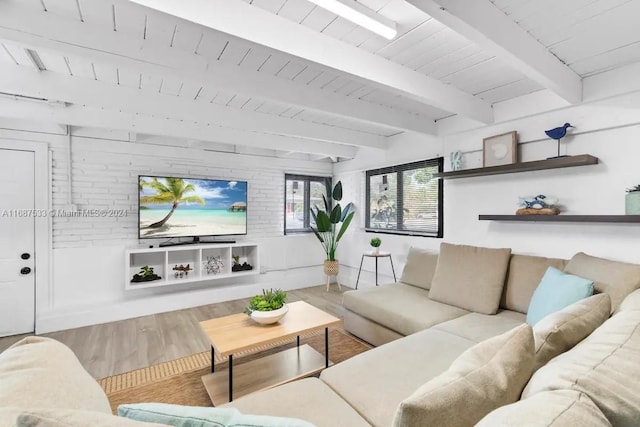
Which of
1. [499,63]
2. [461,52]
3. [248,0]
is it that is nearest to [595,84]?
[499,63]

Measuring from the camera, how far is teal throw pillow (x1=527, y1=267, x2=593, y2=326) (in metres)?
1.72

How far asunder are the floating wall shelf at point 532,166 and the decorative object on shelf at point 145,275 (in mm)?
3758

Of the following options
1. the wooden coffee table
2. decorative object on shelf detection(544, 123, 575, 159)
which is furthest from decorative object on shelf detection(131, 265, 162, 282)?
decorative object on shelf detection(544, 123, 575, 159)

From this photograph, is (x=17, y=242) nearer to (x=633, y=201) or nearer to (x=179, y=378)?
(x=179, y=378)

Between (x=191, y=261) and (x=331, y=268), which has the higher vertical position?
(x=191, y=261)

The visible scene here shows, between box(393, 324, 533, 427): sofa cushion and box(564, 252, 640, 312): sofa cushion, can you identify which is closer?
box(393, 324, 533, 427): sofa cushion

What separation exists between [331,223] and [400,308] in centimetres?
258

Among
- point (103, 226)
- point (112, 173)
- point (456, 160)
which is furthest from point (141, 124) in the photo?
point (456, 160)

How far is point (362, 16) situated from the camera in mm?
1582

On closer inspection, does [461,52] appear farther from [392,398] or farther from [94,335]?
[94,335]

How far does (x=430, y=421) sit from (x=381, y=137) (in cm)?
395

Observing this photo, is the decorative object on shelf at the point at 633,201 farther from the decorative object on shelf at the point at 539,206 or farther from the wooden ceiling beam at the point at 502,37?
the wooden ceiling beam at the point at 502,37

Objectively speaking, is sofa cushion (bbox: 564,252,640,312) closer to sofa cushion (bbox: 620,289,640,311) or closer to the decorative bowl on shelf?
sofa cushion (bbox: 620,289,640,311)

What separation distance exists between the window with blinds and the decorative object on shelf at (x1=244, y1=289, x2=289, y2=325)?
2.26 metres
